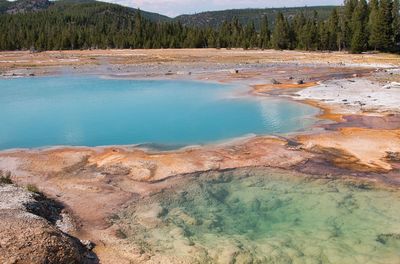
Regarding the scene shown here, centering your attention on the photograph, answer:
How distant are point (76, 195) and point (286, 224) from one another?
5.29 metres

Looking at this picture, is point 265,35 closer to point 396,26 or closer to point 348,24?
point 348,24

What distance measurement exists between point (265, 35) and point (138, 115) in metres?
68.1

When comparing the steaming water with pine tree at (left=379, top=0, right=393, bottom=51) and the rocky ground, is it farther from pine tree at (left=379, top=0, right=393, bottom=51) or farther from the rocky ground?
pine tree at (left=379, top=0, right=393, bottom=51)

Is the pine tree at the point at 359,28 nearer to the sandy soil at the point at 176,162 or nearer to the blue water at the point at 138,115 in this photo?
the blue water at the point at 138,115

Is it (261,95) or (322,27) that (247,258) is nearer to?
(261,95)

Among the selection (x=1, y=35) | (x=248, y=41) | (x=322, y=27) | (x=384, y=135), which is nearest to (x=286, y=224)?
(x=384, y=135)

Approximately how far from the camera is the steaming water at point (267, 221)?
8531mm

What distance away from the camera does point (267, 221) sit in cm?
1010

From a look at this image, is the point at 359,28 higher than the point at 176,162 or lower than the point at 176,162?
higher

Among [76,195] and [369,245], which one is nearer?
[369,245]

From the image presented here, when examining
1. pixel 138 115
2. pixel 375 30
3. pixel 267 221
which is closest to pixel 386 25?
pixel 375 30

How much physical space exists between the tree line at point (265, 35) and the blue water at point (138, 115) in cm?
3782

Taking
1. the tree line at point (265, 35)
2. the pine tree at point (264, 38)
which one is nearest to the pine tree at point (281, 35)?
the tree line at point (265, 35)

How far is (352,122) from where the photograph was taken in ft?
61.5
